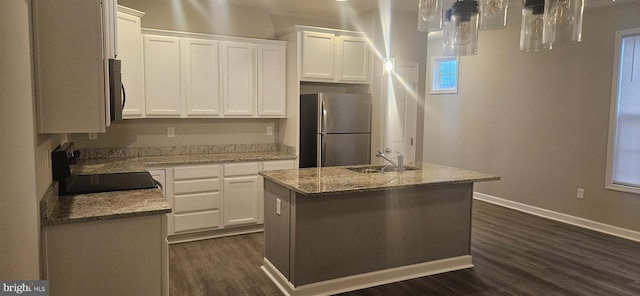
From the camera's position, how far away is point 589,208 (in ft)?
16.6

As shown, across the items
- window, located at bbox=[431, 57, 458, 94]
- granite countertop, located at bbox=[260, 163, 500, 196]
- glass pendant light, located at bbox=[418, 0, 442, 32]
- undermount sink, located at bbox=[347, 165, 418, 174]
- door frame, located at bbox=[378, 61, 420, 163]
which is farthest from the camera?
window, located at bbox=[431, 57, 458, 94]

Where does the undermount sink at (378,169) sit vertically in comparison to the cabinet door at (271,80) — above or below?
below

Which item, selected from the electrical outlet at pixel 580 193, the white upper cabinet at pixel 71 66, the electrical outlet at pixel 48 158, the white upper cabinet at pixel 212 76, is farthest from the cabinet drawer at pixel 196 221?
the electrical outlet at pixel 580 193

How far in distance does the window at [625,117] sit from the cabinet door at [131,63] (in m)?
5.06

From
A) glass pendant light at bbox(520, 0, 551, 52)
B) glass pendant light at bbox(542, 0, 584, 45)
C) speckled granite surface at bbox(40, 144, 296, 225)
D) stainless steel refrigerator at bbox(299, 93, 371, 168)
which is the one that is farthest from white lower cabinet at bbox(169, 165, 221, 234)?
glass pendant light at bbox(542, 0, 584, 45)

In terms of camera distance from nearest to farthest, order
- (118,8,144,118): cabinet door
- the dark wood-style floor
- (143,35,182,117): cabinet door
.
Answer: the dark wood-style floor, (118,8,144,118): cabinet door, (143,35,182,117): cabinet door

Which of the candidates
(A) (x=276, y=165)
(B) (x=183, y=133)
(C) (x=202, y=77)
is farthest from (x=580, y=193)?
(B) (x=183, y=133)

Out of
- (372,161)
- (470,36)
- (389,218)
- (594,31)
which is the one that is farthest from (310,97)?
(594,31)

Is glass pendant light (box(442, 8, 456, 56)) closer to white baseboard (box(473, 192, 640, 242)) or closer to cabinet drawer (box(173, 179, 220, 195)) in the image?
cabinet drawer (box(173, 179, 220, 195))

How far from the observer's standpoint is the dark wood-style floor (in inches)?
130

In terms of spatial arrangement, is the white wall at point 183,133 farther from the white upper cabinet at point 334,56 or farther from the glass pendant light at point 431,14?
the glass pendant light at point 431,14

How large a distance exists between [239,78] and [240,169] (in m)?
1.03

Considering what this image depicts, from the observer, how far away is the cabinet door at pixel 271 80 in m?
4.93

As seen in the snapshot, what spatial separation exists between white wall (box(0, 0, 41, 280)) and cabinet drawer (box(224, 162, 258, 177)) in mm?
2592
